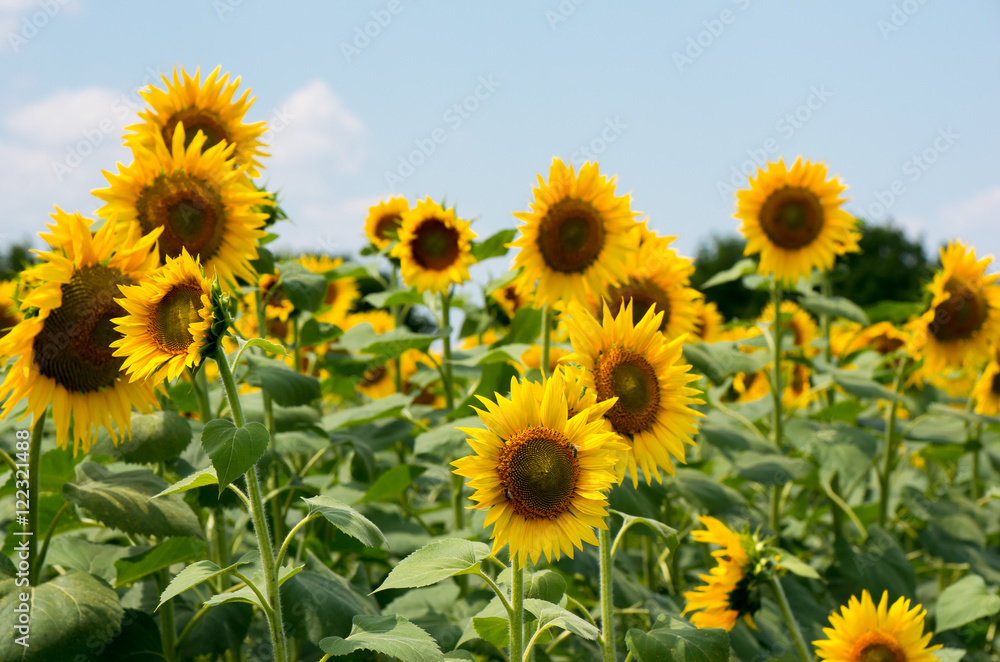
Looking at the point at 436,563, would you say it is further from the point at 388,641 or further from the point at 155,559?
the point at 155,559

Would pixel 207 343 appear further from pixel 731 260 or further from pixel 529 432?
pixel 731 260

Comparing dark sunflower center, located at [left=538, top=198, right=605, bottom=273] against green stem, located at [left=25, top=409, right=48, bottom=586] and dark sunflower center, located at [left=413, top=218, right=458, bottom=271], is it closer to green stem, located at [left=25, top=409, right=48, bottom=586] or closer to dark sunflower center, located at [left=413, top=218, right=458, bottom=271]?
dark sunflower center, located at [left=413, top=218, right=458, bottom=271]

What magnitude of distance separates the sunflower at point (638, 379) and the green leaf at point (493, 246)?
1.53 meters

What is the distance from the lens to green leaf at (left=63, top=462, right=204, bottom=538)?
7.43ft

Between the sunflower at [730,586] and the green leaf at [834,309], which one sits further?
the green leaf at [834,309]

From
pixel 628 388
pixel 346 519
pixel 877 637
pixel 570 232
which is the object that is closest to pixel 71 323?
pixel 346 519

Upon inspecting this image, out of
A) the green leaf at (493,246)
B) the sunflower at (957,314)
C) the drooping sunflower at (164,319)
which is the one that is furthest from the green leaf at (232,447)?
the sunflower at (957,314)

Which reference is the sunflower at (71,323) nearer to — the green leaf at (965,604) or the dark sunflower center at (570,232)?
the dark sunflower center at (570,232)

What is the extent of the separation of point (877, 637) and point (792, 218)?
2321 millimetres

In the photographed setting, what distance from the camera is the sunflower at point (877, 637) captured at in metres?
2.55

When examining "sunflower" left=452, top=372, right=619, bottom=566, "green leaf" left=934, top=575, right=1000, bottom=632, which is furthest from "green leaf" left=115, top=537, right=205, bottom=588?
"green leaf" left=934, top=575, right=1000, bottom=632

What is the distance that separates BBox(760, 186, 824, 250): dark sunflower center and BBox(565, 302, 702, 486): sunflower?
2315 mm

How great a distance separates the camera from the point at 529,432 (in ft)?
6.16

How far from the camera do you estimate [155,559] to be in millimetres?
2500
